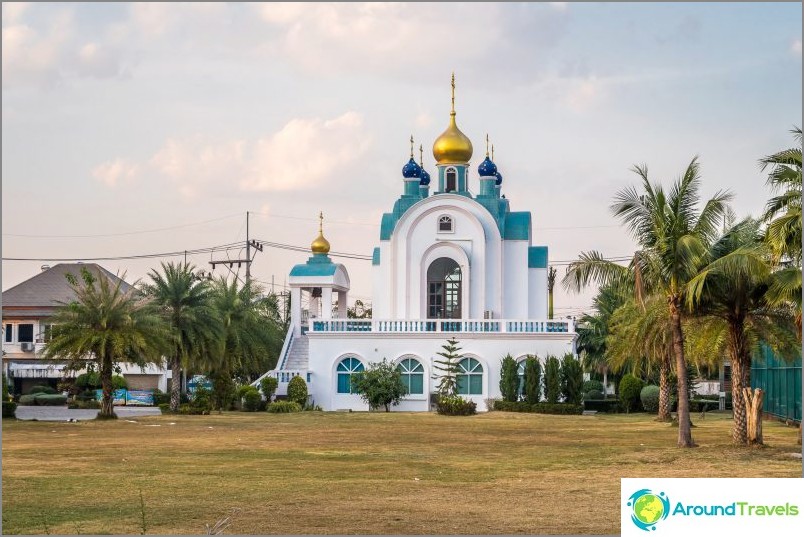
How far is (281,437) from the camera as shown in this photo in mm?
32562

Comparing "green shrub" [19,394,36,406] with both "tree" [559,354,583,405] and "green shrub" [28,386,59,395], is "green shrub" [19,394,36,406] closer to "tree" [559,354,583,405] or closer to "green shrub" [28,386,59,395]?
"green shrub" [28,386,59,395]

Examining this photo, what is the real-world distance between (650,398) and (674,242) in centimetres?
2252

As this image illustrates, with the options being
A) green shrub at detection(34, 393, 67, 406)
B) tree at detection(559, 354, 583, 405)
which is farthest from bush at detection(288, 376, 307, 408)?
green shrub at detection(34, 393, 67, 406)

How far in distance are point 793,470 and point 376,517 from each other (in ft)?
30.8

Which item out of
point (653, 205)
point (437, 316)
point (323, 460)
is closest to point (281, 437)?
point (323, 460)

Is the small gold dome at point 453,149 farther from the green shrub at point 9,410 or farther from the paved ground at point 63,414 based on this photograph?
the green shrub at point 9,410

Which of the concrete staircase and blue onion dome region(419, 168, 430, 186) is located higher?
blue onion dome region(419, 168, 430, 186)

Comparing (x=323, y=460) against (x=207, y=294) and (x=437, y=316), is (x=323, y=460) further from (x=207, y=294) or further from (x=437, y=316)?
(x=437, y=316)

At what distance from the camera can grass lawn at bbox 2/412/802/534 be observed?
55.4 feet

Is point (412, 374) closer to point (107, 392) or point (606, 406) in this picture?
point (606, 406)

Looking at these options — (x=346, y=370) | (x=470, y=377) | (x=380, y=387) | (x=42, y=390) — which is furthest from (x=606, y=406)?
(x=42, y=390)

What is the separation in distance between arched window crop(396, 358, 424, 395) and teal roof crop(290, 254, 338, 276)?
803 centimetres

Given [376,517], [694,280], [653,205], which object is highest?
[653,205]

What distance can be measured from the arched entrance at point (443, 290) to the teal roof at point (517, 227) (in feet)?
8.74
